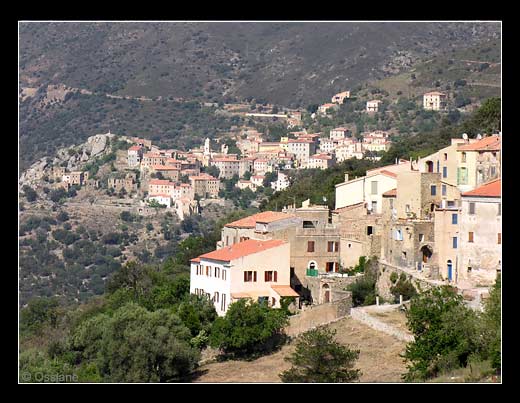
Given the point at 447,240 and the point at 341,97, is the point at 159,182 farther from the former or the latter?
the point at 447,240

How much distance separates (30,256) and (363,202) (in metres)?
82.3

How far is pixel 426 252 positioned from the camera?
36.6 metres

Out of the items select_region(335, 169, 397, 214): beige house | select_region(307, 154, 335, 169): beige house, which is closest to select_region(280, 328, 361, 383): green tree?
select_region(335, 169, 397, 214): beige house

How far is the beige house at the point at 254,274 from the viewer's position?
119 feet

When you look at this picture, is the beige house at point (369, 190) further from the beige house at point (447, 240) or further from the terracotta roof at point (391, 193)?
the beige house at point (447, 240)

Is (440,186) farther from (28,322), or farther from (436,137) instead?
(436,137)

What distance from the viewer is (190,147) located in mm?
187000

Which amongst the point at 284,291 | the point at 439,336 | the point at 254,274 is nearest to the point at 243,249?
the point at 254,274

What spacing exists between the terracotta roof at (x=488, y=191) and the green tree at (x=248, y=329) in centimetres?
617

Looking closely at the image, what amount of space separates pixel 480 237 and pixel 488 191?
128cm

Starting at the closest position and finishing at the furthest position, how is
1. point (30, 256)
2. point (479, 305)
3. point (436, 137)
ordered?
point (479, 305) → point (436, 137) → point (30, 256)

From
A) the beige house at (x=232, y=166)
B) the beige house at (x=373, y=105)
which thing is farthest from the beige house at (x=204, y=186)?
the beige house at (x=373, y=105)

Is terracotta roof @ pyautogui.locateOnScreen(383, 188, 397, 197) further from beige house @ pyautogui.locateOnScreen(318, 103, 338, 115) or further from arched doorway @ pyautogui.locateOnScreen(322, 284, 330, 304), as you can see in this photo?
beige house @ pyautogui.locateOnScreen(318, 103, 338, 115)
